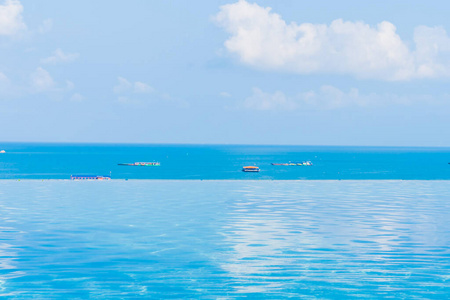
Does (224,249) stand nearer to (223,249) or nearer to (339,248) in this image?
(223,249)

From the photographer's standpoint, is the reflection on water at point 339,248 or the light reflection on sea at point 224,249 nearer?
the light reflection on sea at point 224,249

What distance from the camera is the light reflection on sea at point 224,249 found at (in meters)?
28.0

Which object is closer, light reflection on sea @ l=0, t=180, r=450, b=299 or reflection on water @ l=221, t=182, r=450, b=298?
light reflection on sea @ l=0, t=180, r=450, b=299

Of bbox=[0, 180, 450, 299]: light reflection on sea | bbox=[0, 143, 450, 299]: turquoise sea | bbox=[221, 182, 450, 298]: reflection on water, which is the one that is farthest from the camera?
bbox=[221, 182, 450, 298]: reflection on water

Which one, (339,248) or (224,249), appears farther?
(339,248)

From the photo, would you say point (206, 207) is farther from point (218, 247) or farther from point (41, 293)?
point (41, 293)

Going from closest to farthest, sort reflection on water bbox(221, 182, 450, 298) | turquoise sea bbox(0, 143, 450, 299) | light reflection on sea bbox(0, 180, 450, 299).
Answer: turquoise sea bbox(0, 143, 450, 299)
light reflection on sea bbox(0, 180, 450, 299)
reflection on water bbox(221, 182, 450, 298)

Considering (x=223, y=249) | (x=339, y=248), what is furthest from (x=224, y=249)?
(x=339, y=248)

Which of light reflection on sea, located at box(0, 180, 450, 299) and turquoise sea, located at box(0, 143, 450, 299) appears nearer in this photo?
turquoise sea, located at box(0, 143, 450, 299)

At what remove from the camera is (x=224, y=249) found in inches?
1499

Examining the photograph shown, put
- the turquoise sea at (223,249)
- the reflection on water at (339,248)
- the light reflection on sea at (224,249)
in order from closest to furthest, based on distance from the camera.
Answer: the turquoise sea at (223,249) → the light reflection on sea at (224,249) → the reflection on water at (339,248)

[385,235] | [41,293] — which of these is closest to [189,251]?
[41,293]

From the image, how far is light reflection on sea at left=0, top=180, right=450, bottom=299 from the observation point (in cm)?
2803

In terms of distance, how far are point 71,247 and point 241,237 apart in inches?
486
